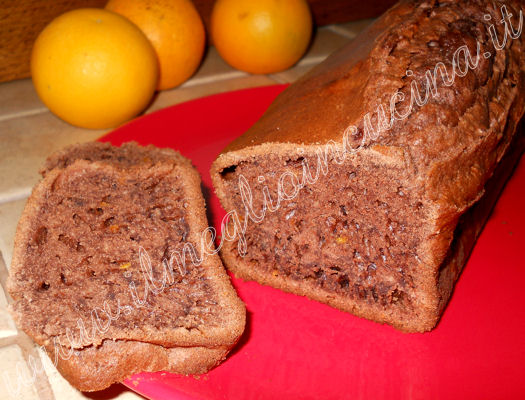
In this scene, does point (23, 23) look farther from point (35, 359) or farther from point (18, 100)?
point (35, 359)

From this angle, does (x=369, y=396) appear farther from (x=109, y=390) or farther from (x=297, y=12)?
(x=297, y=12)

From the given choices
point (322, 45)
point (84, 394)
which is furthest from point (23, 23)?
point (84, 394)

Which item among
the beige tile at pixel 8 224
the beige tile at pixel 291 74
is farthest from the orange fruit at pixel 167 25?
the beige tile at pixel 8 224

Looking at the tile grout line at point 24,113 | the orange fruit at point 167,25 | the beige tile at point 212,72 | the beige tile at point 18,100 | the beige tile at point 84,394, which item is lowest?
the beige tile at point 84,394

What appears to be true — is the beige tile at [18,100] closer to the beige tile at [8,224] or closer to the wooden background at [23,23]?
the wooden background at [23,23]

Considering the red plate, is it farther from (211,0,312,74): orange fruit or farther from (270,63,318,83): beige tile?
(270,63,318,83): beige tile

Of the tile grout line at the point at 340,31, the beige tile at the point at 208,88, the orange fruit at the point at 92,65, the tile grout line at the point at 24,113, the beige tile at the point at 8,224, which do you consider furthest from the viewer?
the tile grout line at the point at 340,31
